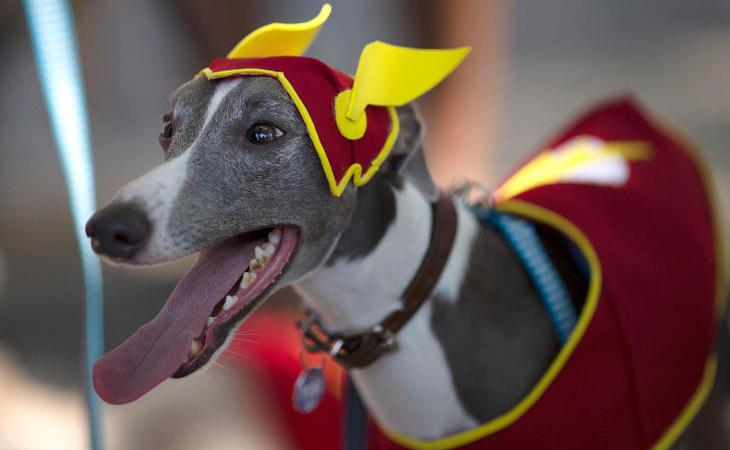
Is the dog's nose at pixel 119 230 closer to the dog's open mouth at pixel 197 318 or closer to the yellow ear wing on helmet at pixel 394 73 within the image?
the dog's open mouth at pixel 197 318

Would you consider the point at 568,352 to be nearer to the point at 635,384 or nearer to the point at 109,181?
the point at 635,384

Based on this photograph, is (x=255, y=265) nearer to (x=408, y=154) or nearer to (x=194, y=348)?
(x=194, y=348)

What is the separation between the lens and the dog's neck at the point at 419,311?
106cm

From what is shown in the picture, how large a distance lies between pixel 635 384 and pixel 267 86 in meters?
0.63

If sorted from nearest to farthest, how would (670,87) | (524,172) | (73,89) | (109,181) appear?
(73,89), (524,172), (109,181), (670,87)

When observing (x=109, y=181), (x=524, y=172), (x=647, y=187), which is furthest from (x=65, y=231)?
(x=647, y=187)

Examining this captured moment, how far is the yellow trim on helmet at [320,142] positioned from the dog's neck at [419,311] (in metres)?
0.07

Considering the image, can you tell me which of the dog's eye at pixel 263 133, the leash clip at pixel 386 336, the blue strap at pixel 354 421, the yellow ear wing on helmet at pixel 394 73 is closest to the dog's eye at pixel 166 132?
the dog's eye at pixel 263 133

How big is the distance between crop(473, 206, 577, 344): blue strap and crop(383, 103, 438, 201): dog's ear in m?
0.18

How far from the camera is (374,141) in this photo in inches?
37.7

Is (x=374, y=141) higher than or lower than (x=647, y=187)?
higher

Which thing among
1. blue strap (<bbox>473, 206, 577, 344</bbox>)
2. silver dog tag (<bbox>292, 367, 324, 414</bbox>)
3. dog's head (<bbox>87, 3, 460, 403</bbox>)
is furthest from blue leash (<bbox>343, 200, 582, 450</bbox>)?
dog's head (<bbox>87, 3, 460, 403</bbox>)

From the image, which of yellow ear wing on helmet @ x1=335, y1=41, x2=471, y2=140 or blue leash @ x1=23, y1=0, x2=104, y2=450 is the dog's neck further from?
blue leash @ x1=23, y1=0, x2=104, y2=450

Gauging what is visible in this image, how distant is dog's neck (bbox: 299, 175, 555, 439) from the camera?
1058 mm
